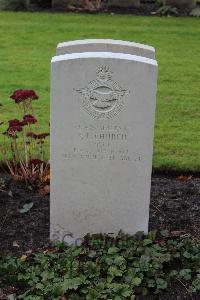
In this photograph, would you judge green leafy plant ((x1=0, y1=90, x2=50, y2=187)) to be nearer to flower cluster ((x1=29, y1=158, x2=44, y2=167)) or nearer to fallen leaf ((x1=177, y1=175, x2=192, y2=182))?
flower cluster ((x1=29, y1=158, x2=44, y2=167))

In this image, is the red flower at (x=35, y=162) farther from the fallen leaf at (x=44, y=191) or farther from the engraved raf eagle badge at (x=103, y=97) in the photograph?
the engraved raf eagle badge at (x=103, y=97)

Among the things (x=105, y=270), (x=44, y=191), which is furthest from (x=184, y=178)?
(x=105, y=270)

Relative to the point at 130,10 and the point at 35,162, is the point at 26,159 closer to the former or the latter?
the point at 35,162

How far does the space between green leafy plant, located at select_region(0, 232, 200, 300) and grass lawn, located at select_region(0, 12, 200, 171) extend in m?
1.81

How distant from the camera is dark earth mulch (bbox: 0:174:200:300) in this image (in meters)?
5.14

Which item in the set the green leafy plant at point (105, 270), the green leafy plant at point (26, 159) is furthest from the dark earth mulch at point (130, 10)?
the green leafy plant at point (105, 270)

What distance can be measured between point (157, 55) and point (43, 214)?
5813 millimetres

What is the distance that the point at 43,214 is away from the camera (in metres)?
5.46

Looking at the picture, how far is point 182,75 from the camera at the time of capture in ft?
32.0

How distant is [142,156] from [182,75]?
5073 mm

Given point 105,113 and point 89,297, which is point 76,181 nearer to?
point 105,113

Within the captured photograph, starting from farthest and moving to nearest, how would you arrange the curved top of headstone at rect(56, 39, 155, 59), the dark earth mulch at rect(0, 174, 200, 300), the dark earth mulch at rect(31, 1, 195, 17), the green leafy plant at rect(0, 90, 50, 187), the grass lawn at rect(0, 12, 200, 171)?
the dark earth mulch at rect(31, 1, 195, 17) < the grass lawn at rect(0, 12, 200, 171) < the green leafy plant at rect(0, 90, 50, 187) < the dark earth mulch at rect(0, 174, 200, 300) < the curved top of headstone at rect(56, 39, 155, 59)

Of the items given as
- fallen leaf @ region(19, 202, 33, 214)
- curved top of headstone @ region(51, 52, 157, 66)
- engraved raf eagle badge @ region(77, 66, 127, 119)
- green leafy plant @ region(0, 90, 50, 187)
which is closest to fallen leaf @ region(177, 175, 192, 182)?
green leafy plant @ region(0, 90, 50, 187)

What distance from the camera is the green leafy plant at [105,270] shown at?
4387 millimetres
